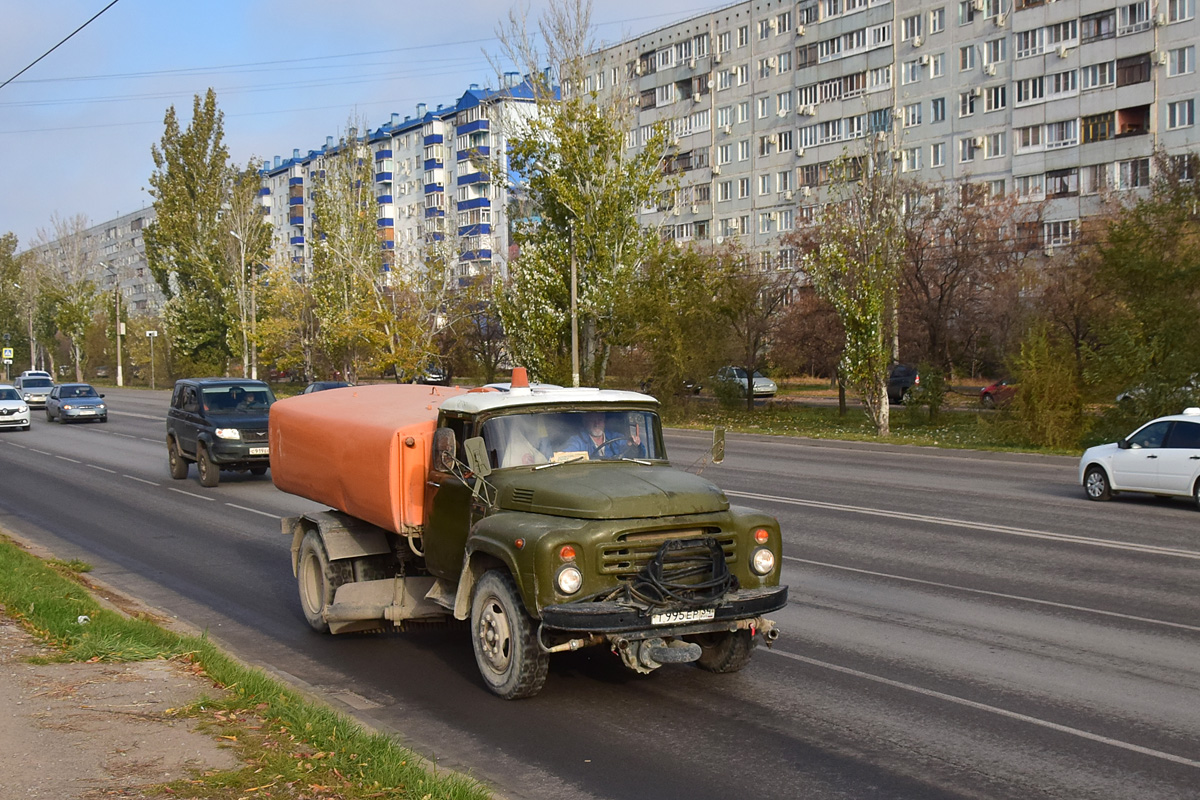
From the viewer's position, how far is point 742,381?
50844 mm

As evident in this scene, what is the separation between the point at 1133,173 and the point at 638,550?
58.4 meters

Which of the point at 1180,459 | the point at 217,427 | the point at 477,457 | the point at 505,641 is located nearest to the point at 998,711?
the point at 505,641

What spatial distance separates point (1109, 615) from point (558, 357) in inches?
1336

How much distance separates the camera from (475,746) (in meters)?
6.94

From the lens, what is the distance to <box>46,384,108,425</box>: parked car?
43750 millimetres

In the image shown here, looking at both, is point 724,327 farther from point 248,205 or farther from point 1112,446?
point 248,205

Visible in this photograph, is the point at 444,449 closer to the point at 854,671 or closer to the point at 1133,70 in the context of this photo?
the point at 854,671

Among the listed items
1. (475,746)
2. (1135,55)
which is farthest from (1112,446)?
(1135,55)

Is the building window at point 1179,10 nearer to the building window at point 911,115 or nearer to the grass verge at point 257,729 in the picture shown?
the building window at point 911,115

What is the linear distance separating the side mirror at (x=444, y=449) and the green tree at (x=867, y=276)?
91.1ft

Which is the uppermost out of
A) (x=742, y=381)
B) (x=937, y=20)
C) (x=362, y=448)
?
(x=937, y=20)

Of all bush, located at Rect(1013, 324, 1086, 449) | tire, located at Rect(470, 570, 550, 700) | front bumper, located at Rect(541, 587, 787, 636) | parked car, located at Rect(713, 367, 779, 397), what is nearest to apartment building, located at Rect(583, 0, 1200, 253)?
parked car, located at Rect(713, 367, 779, 397)

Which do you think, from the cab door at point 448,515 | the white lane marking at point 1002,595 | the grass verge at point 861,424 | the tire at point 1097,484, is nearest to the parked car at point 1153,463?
the tire at point 1097,484

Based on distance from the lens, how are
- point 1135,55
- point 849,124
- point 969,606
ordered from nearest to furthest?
point 969,606 < point 1135,55 < point 849,124
